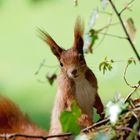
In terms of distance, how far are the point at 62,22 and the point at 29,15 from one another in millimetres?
300

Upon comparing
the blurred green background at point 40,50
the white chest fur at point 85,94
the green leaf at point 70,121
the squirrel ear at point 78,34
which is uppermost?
the blurred green background at point 40,50

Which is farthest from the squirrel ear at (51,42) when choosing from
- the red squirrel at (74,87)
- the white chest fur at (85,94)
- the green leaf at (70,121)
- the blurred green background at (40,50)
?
the blurred green background at (40,50)

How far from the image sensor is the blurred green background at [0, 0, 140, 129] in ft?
15.4

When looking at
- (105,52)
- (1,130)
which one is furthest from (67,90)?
(105,52)

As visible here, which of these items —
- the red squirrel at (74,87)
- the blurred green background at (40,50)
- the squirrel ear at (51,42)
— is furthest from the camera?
the blurred green background at (40,50)

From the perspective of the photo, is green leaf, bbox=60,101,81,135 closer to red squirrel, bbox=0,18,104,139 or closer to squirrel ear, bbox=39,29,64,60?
squirrel ear, bbox=39,29,64,60

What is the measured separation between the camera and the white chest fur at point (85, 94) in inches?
109

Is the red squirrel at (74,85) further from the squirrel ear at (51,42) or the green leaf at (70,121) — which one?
the green leaf at (70,121)

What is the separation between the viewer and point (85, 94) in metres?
2.78

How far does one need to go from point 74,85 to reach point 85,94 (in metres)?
0.05

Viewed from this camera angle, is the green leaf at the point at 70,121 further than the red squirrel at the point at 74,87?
No

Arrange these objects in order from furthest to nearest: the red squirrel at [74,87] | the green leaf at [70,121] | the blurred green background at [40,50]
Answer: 1. the blurred green background at [40,50]
2. the red squirrel at [74,87]
3. the green leaf at [70,121]

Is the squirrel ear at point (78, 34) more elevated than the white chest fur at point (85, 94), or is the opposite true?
the squirrel ear at point (78, 34)

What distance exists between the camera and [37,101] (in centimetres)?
487
